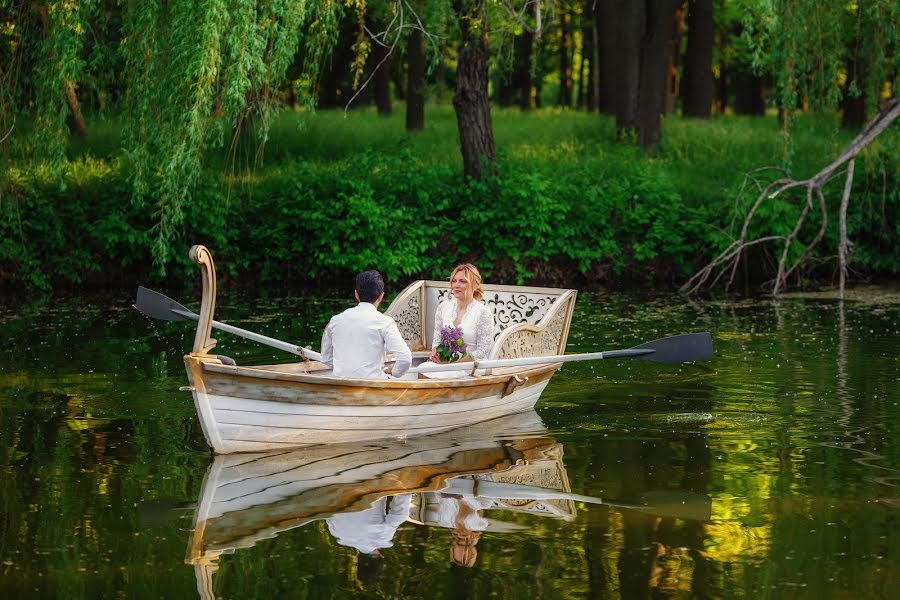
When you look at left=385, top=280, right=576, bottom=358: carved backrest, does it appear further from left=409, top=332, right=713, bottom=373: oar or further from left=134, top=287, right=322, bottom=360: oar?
left=134, top=287, right=322, bottom=360: oar

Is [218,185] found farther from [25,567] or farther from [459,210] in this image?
[25,567]

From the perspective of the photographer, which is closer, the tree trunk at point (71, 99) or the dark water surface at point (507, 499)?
the dark water surface at point (507, 499)

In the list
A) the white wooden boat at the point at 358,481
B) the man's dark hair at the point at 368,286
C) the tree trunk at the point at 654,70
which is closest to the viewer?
the white wooden boat at the point at 358,481

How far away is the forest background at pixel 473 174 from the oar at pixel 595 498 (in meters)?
6.26

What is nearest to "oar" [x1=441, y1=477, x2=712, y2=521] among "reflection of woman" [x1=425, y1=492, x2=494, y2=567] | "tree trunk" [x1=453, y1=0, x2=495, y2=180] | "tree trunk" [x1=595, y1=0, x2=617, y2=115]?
"reflection of woman" [x1=425, y1=492, x2=494, y2=567]

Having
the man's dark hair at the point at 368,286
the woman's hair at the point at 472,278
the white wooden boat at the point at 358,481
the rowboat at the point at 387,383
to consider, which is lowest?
the white wooden boat at the point at 358,481

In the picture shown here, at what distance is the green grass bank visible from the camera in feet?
70.3

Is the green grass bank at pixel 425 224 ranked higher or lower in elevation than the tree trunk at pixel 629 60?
lower

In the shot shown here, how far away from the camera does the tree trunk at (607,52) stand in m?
28.2

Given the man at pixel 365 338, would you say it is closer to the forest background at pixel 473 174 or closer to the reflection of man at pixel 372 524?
the reflection of man at pixel 372 524

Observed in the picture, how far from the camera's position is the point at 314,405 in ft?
32.1

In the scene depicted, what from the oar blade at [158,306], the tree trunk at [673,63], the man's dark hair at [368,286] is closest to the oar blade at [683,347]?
the man's dark hair at [368,286]

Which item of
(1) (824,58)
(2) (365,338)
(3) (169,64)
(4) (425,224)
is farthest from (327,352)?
(4) (425,224)

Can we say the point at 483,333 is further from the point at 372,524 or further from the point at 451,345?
the point at 372,524
